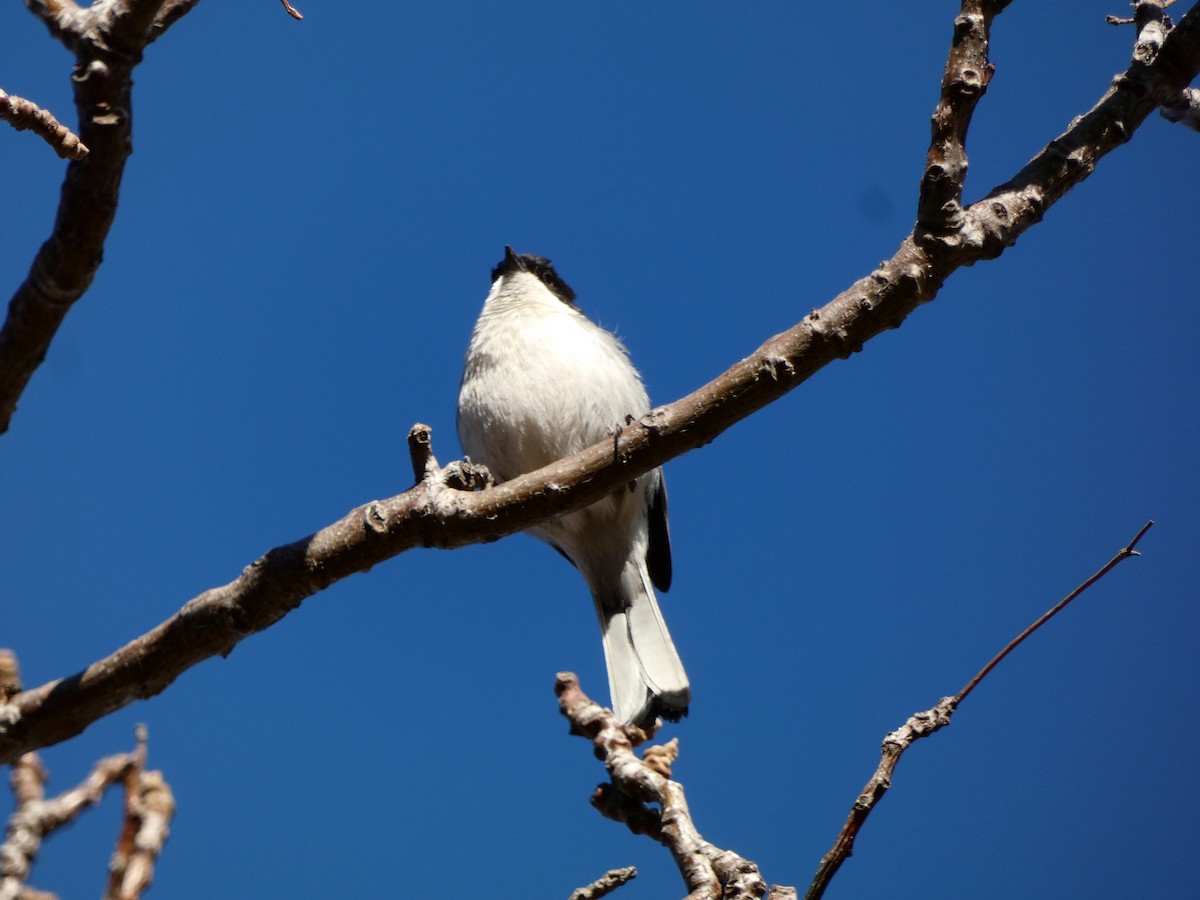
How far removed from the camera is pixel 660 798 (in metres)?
2.00

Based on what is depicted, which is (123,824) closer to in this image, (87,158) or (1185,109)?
(87,158)

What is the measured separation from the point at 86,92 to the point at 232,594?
1.18 m

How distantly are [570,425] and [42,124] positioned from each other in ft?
9.37

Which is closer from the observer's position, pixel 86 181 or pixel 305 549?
pixel 86 181

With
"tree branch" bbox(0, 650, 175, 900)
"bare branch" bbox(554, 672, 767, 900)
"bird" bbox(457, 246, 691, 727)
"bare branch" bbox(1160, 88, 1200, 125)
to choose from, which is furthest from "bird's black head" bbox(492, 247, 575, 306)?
"tree branch" bbox(0, 650, 175, 900)

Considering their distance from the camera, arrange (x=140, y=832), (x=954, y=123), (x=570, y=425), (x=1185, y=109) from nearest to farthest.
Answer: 1. (x=140, y=832)
2. (x=954, y=123)
3. (x=1185, y=109)
4. (x=570, y=425)

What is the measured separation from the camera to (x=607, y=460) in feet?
8.57

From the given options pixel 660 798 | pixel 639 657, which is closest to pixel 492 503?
pixel 660 798

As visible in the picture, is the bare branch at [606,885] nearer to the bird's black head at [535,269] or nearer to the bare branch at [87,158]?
the bare branch at [87,158]

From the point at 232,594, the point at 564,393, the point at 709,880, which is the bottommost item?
the point at 709,880

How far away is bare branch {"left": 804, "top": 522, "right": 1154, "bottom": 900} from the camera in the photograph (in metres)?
1.44

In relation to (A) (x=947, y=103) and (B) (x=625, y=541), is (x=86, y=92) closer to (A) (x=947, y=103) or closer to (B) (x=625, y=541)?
(A) (x=947, y=103)

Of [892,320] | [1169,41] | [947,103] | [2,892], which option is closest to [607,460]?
[892,320]

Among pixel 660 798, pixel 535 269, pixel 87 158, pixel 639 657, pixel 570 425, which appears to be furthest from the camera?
pixel 535 269
